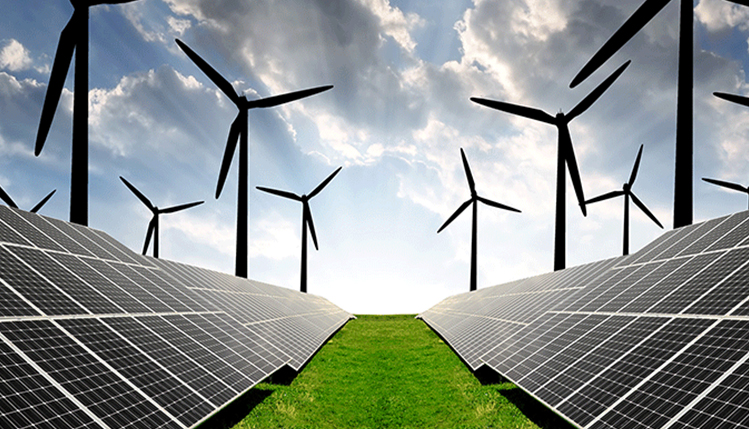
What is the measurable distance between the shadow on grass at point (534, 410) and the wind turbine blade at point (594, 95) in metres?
32.5

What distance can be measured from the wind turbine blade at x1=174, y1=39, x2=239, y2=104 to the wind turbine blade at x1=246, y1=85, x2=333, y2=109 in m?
1.87

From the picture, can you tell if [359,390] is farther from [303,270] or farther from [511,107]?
[303,270]

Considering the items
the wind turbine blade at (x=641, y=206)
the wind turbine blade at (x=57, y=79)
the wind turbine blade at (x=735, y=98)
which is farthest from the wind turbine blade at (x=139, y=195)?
the wind turbine blade at (x=735, y=98)

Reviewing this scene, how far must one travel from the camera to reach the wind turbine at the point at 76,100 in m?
22.4

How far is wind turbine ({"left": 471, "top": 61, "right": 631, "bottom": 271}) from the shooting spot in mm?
37688

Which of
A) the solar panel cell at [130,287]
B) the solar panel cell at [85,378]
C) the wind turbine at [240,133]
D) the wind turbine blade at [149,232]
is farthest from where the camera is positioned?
the wind turbine blade at [149,232]

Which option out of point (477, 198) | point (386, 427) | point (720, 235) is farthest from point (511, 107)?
point (386, 427)

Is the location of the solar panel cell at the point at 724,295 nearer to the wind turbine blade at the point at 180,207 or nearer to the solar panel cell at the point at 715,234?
the solar panel cell at the point at 715,234

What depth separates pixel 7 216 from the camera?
46.0ft

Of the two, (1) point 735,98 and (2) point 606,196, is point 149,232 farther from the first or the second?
(1) point 735,98

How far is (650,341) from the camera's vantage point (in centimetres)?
1022

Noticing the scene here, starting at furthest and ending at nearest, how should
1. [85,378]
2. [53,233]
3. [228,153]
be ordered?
[228,153] < [53,233] < [85,378]

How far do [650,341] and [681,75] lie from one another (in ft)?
74.5

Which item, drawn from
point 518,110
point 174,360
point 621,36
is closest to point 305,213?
point 518,110
